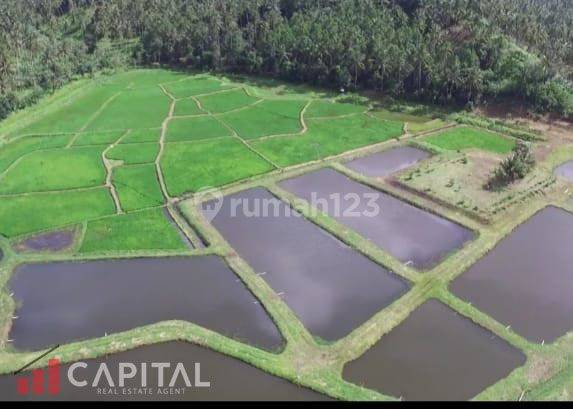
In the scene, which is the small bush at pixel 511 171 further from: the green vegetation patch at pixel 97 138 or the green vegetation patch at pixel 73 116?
the green vegetation patch at pixel 73 116

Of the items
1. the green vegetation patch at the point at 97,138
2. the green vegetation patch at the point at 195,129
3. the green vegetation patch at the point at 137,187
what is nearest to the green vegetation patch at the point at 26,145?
the green vegetation patch at the point at 97,138

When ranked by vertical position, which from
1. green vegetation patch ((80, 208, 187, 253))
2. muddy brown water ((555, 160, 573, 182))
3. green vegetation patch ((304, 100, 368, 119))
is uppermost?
green vegetation patch ((304, 100, 368, 119))

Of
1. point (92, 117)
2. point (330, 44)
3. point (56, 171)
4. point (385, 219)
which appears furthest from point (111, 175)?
point (330, 44)

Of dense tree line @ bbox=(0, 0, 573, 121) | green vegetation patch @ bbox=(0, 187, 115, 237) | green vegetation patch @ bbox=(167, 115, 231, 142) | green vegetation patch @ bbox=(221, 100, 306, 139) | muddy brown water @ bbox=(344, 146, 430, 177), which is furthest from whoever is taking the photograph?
dense tree line @ bbox=(0, 0, 573, 121)

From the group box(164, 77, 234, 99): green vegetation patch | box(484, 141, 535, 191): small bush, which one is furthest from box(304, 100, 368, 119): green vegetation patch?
box(484, 141, 535, 191): small bush

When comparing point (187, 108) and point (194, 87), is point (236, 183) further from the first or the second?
point (194, 87)

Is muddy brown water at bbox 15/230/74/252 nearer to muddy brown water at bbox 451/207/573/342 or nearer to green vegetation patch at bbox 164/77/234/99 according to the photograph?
muddy brown water at bbox 451/207/573/342

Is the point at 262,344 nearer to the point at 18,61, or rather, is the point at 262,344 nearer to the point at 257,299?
the point at 257,299
